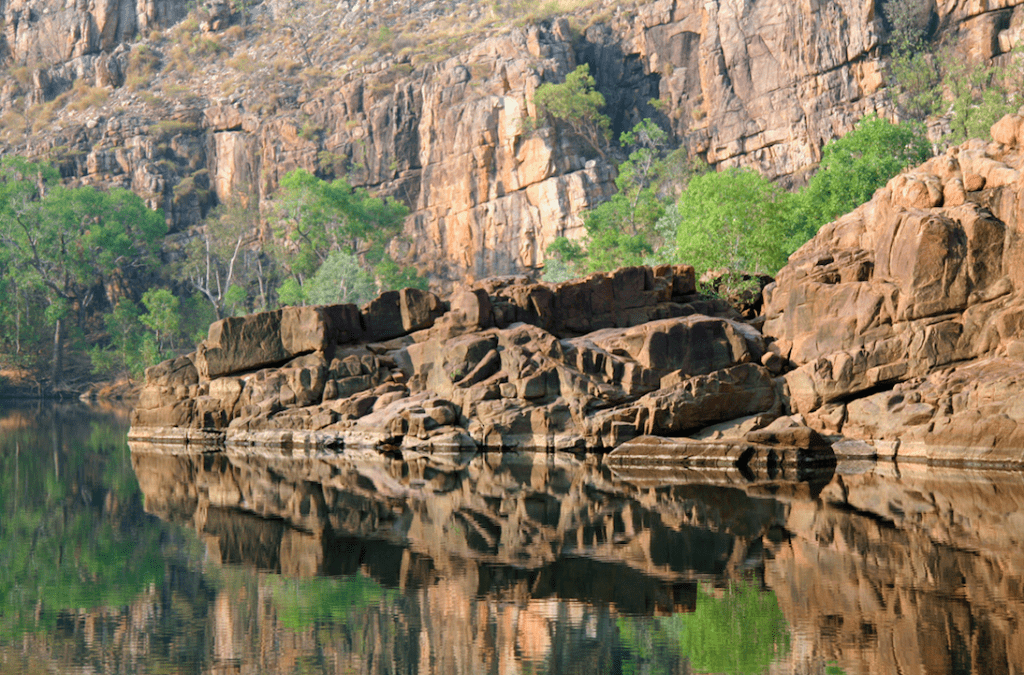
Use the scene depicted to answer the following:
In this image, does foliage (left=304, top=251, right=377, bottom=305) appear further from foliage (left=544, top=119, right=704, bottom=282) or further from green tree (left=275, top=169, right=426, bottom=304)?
foliage (left=544, top=119, right=704, bottom=282)

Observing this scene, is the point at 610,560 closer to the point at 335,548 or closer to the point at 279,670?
the point at 335,548

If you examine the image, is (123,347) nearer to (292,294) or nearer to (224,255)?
(224,255)

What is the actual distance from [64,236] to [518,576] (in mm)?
77699

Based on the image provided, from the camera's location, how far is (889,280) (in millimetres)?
35500

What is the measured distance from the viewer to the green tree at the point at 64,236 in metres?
80.7

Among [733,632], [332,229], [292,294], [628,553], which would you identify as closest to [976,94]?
[332,229]

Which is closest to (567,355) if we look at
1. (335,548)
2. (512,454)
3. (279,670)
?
(512,454)

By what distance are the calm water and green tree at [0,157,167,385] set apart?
6019 cm

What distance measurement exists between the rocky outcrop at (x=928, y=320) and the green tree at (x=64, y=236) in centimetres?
6360

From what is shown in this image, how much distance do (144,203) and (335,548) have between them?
277 feet

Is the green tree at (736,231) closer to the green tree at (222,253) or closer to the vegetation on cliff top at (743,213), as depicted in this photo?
the vegetation on cliff top at (743,213)

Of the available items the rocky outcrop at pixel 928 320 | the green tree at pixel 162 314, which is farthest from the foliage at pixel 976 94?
the green tree at pixel 162 314

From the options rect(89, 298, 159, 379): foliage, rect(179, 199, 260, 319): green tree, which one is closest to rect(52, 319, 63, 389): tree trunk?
rect(89, 298, 159, 379): foliage

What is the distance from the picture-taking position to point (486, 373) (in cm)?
3881
